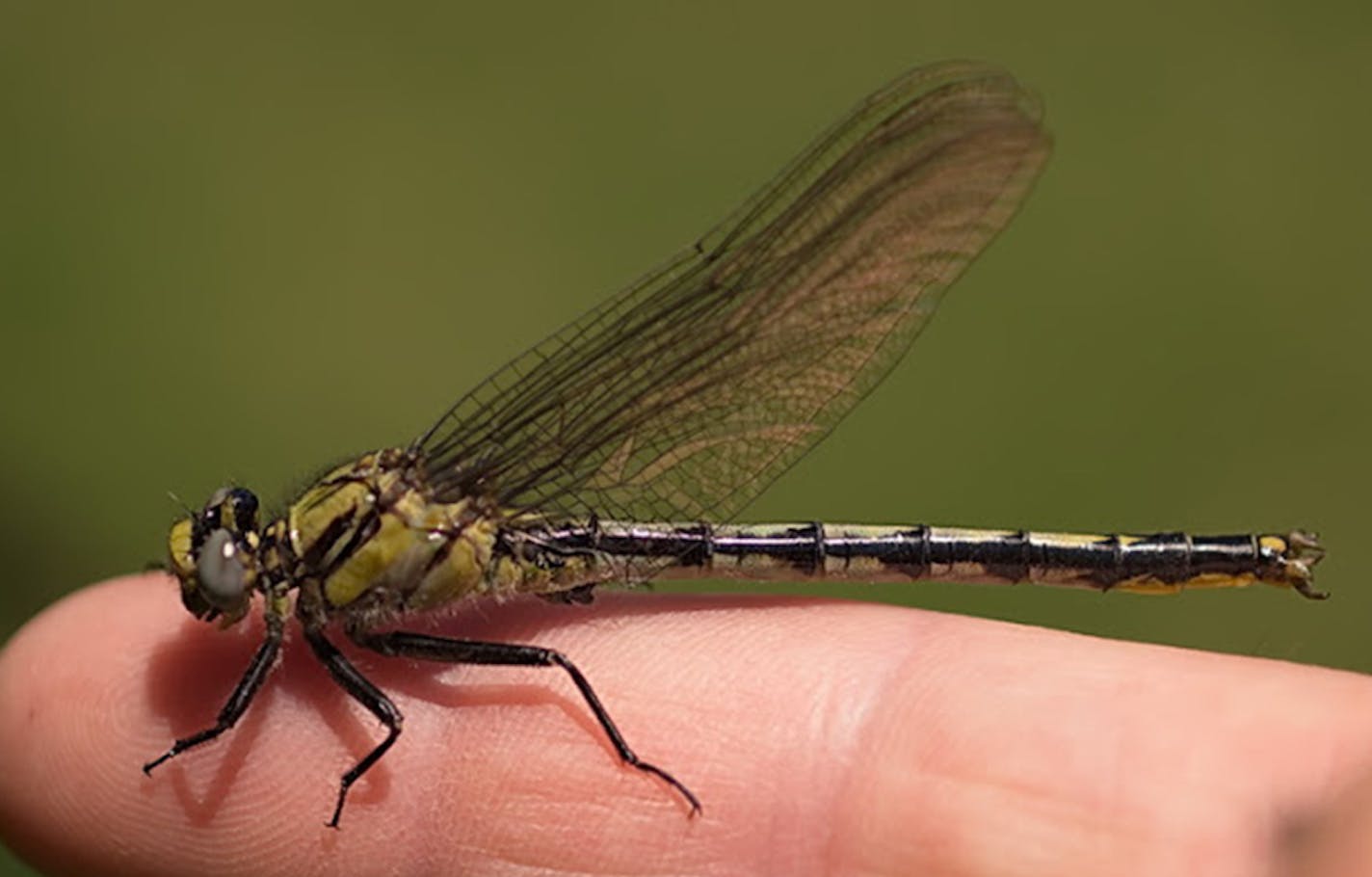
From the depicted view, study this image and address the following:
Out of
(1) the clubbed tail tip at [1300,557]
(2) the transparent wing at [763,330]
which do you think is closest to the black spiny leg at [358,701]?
(2) the transparent wing at [763,330]

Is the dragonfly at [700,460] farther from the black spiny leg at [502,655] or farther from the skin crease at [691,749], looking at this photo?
the skin crease at [691,749]

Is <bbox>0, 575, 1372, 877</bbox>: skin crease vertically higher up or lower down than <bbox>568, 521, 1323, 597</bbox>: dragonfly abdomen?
lower down

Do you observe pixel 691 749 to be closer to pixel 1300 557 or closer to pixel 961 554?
pixel 961 554

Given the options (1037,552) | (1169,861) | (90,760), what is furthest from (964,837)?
(90,760)

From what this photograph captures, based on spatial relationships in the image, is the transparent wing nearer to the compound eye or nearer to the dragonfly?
the dragonfly

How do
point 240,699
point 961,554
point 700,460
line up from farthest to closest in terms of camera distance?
point 700,460 → point 961,554 → point 240,699

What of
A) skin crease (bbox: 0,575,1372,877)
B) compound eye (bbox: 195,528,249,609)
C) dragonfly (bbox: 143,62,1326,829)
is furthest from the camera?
dragonfly (bbox: 143,62,1326,829)

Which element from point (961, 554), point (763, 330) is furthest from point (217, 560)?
point (961, 554)

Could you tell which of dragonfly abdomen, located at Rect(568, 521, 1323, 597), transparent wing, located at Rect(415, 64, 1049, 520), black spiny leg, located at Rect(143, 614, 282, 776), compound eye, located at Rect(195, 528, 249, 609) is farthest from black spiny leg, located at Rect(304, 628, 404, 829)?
dragonfly abdomen, located at Rect(568, 521, 1323, 597)
